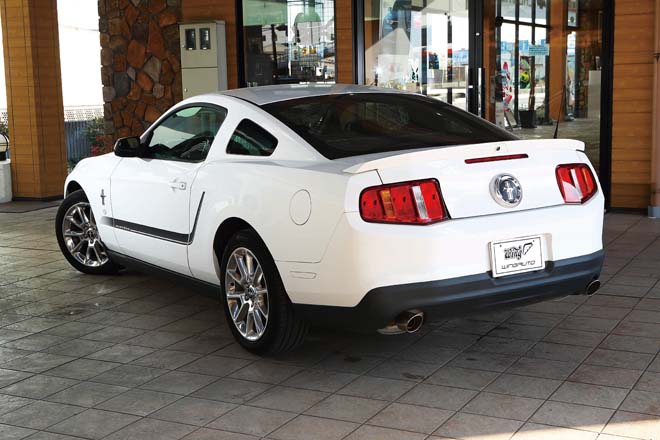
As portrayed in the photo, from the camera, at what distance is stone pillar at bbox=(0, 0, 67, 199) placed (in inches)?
472

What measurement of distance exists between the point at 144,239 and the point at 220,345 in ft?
3.43

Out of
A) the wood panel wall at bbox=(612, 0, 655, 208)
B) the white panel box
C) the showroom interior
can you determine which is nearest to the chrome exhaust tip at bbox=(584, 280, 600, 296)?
the showroom interior

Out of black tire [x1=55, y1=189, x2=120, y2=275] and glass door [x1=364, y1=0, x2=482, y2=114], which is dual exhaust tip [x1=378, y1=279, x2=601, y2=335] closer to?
black tire [x1=55, y1=189, x2=120, y2=275]

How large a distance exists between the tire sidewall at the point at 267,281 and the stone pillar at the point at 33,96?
792cm

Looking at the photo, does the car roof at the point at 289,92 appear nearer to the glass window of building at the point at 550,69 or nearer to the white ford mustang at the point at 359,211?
the white ford mustang at the point at 359,211

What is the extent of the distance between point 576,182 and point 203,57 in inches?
287

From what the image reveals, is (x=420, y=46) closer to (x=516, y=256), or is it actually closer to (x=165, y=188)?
(x=165, y=188)

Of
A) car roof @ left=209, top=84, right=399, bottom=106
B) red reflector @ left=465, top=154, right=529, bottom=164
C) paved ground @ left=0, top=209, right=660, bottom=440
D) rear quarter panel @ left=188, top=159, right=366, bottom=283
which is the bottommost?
paved ground @ left=0, top=209, right=660, bottom=440

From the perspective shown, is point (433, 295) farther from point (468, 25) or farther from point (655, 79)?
point (468, 25)

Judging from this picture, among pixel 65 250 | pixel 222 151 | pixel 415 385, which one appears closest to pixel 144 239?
pixel 222 151

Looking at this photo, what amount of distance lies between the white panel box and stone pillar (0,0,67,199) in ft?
7.00

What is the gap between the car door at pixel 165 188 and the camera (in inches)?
212

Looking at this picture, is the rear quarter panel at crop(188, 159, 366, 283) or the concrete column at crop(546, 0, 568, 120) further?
the concrete column at crop(546, 0, 568, 120)

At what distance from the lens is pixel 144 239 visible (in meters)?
5.84
